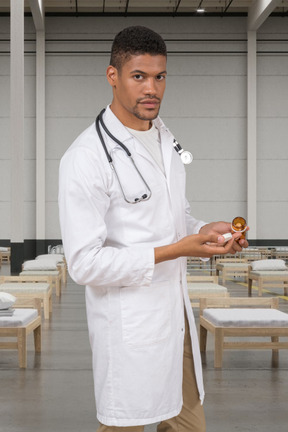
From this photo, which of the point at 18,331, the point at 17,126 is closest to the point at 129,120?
the point at 18,331

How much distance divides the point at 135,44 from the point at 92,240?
0.56 m

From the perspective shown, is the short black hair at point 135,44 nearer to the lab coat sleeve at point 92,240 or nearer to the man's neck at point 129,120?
the man's neck at point 129,120

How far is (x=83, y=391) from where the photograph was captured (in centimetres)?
515

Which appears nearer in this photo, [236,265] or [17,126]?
[236,265]

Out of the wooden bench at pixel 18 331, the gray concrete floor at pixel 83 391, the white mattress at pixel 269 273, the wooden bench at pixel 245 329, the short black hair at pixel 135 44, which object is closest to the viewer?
the short black hair at pixel 135 44

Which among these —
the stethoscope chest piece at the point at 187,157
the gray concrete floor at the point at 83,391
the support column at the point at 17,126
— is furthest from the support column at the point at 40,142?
the gray concrete floor at the point at 83,391

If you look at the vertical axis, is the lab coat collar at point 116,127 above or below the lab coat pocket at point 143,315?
above

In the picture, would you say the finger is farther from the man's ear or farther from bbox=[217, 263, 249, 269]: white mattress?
bbox=[217, 263, 249, 269]: white mattress

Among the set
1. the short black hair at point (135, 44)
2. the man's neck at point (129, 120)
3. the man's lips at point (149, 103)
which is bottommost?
the man's neck at point (129, 120)

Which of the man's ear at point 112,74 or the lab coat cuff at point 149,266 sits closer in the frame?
the lab coat cuff at point 149,266

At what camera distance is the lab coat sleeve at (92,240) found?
69.7 inches

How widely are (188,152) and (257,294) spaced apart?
11140 mm

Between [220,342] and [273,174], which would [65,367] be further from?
[273,174]

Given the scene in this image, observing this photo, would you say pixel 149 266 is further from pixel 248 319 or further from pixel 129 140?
pixel 248 319
